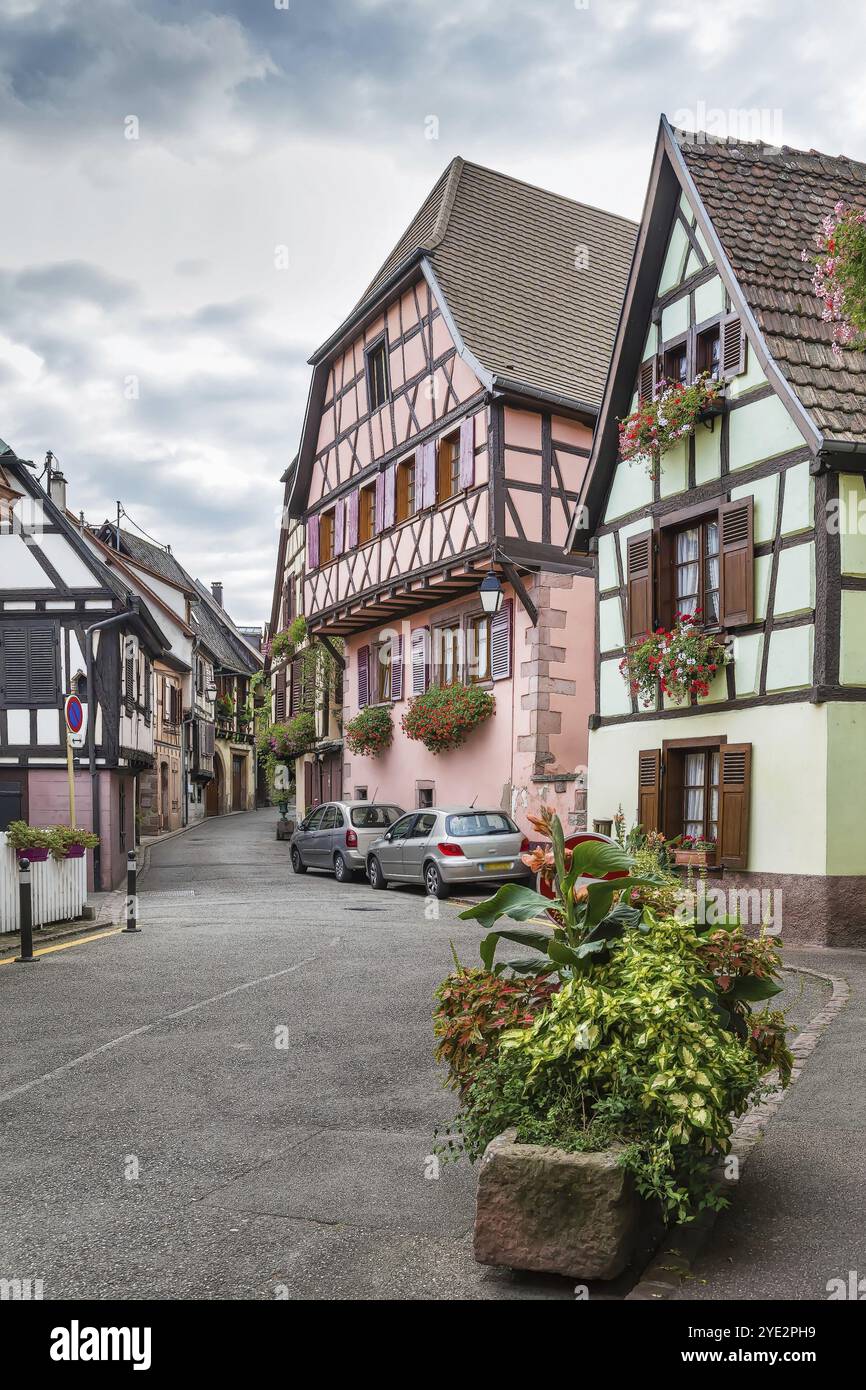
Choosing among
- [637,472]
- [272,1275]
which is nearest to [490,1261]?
[272,1275]

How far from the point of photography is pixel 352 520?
28.5 meters

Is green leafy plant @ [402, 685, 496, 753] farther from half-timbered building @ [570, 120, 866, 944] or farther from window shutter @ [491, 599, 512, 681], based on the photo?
half-timbered building @ [570, 120, 866, 944]

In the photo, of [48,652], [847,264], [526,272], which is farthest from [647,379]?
[48,652]

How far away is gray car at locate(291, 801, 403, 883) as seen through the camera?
23.5 m

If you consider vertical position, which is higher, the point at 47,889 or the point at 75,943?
the point at 47,889

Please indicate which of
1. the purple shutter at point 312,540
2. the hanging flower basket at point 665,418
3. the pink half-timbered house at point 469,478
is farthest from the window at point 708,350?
the purple shutter at point 312,540

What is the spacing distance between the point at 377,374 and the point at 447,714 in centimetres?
810

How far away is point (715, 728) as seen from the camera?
51.5ft

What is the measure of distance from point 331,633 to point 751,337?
17.1 metres

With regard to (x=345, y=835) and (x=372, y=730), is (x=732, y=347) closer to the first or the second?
(x=345, y=835)

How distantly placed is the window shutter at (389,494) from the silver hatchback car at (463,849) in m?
8.14

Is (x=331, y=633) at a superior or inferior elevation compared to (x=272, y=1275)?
superior

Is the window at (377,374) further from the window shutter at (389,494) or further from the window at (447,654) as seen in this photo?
the window at (447,654)
